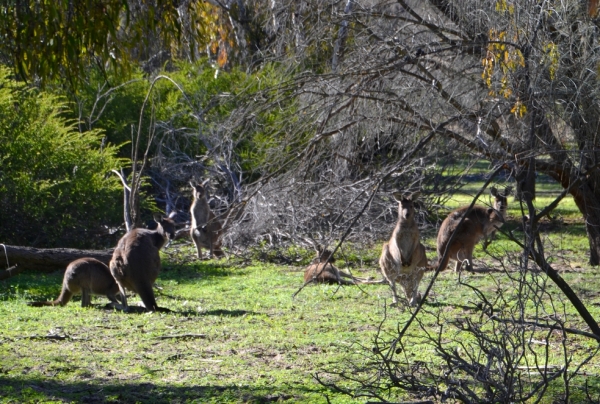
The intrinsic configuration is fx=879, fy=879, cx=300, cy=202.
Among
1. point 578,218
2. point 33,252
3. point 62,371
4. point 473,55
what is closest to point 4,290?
point 33,252

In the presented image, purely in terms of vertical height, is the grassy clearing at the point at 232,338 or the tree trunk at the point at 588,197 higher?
the tree trunk at the point at 588,197

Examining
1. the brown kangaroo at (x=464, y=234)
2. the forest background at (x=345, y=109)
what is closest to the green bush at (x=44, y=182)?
the forest background at (x=345, y=109)

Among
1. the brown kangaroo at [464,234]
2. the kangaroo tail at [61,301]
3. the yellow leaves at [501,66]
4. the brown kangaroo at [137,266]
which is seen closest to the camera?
the yellow leaves at [501,66]

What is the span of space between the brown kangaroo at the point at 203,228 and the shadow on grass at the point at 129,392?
289 inches

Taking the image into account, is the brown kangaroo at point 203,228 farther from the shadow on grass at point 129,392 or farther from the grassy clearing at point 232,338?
the shadow on grass at point 129,392

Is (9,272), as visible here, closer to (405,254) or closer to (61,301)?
(61,301)

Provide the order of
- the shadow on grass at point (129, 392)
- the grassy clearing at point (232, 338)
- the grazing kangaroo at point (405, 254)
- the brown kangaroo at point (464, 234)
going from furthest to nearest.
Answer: the brown kangaroo at point (464, 234), the grazing kangaroo at point (405, 254), the grassy clearing at point (232, 338), the shadow on grass at point (129, 392)

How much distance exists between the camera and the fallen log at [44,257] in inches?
500

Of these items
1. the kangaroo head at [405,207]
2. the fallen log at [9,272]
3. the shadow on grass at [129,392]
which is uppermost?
the kangaroo head at [405,207]

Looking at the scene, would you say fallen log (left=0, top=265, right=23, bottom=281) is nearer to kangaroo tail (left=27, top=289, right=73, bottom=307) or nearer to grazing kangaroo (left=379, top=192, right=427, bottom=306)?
kangaroo tail (left=27, top=289, right=73, bottom=307)

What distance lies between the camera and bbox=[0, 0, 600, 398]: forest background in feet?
23.3

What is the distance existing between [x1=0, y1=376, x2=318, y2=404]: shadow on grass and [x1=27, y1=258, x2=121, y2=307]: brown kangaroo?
3.34m

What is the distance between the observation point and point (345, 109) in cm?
916

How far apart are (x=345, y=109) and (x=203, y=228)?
242 inches
